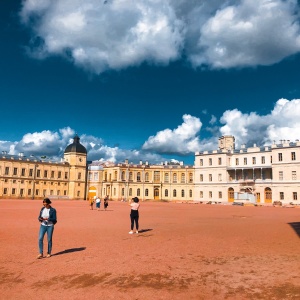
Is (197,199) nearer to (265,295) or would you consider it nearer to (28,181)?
(28,181)

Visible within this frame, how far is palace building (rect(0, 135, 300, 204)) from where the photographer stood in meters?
61.2

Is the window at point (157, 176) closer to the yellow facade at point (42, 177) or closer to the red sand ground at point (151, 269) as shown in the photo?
the yellow facade at point (42, 177)

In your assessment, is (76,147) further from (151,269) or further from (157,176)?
(151,269)

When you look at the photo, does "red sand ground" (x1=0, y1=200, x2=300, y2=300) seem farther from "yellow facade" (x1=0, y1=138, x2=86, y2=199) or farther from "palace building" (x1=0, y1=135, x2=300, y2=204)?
"yellow facade" (x1=0, y1=138, x2=86, y2=199)

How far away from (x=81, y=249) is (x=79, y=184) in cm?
7401

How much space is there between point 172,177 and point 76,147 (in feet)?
86.1

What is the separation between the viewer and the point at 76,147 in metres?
83.8

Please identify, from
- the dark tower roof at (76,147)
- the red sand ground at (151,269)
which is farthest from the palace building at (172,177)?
the red sand ground at (151,269)

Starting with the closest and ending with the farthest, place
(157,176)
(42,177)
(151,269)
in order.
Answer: (151,269), (42,177), (157,176)

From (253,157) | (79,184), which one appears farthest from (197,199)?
(79,184)

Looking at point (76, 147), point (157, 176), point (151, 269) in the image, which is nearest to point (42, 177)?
point (76, 147)

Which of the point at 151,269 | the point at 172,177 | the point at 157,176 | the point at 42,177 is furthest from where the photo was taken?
the point at 157,176

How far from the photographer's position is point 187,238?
45.3 ft

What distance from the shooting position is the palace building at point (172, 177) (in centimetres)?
6116
